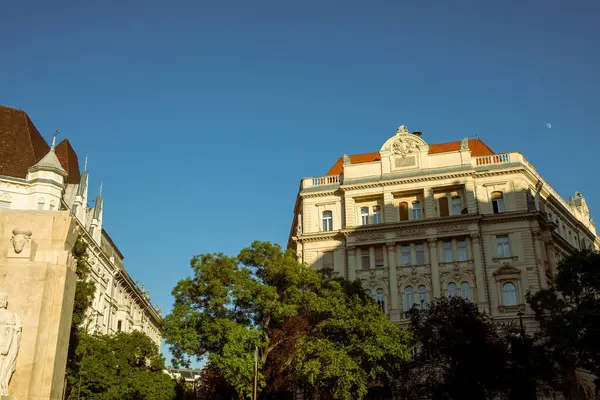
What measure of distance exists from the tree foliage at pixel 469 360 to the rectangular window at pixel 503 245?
13624 millimetres

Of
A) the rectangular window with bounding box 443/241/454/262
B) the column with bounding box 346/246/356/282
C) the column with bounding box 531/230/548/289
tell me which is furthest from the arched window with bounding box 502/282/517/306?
the column with bounding box 346/246/356/282

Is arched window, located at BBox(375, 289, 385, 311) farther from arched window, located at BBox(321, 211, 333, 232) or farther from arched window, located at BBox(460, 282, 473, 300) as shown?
arched window, located at BBox(321, 211, 333, 232)

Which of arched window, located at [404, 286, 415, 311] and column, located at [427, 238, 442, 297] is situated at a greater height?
column, located at [427, 238, 442, 297]

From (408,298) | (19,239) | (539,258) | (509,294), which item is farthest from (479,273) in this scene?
(19,239)

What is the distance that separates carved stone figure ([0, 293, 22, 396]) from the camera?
38.1ft

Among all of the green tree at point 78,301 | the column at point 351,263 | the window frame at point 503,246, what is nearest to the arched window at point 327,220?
the column at point 351,263

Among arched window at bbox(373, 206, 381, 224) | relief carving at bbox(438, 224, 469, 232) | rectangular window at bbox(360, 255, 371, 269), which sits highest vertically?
arched window at bbox(373, 206, 381, 224)

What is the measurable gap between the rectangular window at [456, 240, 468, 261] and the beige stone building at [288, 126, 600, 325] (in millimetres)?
79

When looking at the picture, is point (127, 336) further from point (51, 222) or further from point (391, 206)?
point (51, 222)

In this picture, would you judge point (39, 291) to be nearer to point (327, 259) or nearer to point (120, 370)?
point (120, 370)

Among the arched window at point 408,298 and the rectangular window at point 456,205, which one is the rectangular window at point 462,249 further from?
the arched window at point 408,298

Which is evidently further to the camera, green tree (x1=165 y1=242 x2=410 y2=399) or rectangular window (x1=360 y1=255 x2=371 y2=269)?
rectangular window (x1=360 y1=255 x2=371 y2=269)

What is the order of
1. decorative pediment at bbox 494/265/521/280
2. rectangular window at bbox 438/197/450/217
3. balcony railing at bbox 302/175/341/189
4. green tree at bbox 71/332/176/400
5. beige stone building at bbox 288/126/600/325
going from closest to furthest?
green tree at bbox 71/332/176/400 < decorative pediment at bbox 494/265/521/280 < beige stone building at bbox 288/126/600/325 < rectangular window at bbox 438/197/450/217 < balcony railing at bbox 302/175/341/189

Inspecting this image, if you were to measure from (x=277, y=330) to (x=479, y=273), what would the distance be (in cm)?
2107
